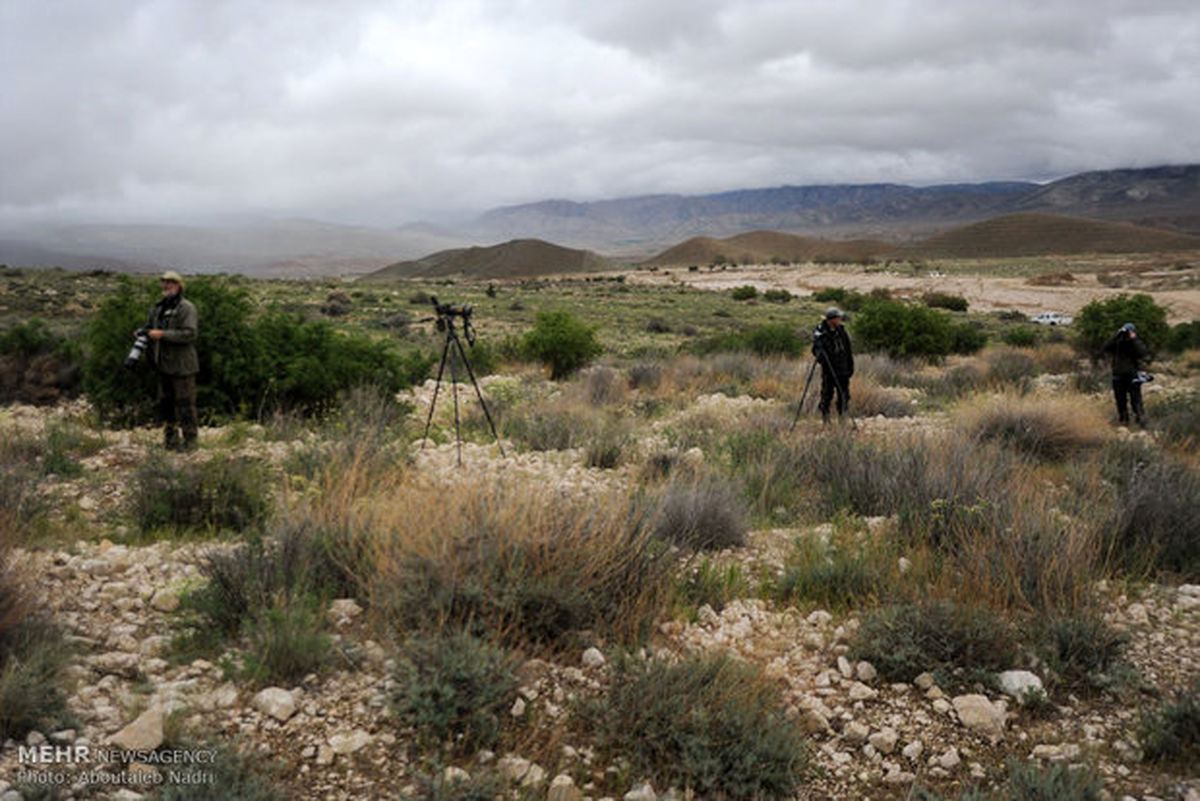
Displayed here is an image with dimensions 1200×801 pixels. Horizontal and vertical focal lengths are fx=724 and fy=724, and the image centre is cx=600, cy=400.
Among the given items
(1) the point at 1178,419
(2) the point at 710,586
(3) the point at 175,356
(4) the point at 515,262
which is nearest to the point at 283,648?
(2) the point at 710,586

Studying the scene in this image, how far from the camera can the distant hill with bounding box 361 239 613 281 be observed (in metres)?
117

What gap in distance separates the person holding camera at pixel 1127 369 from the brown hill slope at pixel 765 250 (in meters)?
114

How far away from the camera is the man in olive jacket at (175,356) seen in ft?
26.8

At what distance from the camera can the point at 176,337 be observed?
805cm

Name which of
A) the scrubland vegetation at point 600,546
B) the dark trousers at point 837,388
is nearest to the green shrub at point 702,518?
the scrubland vegetation at point 600,546

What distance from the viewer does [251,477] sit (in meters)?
6.42

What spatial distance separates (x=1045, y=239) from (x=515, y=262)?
8546cm

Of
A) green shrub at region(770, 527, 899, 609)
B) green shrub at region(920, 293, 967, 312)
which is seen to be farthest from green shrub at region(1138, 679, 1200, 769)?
green shrub at region(920, 293, 967, 312)

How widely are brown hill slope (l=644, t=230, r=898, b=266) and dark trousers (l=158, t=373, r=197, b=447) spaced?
12057cm

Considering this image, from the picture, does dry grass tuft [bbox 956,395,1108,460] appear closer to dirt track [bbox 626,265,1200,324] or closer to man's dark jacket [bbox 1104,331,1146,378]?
man's dark jacket [bbox 1104,331,1146,378]

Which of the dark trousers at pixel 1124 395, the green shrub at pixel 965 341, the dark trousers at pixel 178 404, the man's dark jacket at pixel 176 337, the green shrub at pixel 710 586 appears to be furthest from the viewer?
the green shrub at pixel 965 341

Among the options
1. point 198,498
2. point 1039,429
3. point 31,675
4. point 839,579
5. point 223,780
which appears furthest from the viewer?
point 1039,429

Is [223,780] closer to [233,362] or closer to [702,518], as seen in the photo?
[702,518]

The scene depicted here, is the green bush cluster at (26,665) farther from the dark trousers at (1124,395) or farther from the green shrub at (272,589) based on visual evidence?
the dark trousers at (1124,395)
